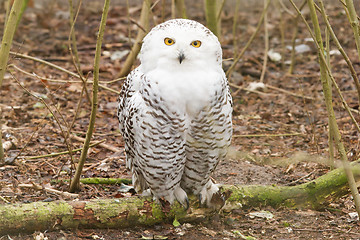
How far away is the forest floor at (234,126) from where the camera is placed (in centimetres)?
370

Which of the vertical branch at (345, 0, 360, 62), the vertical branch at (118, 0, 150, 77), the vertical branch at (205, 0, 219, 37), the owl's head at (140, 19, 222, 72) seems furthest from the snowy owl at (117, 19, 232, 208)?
the vertical branch at (118, 0, 150, 77)

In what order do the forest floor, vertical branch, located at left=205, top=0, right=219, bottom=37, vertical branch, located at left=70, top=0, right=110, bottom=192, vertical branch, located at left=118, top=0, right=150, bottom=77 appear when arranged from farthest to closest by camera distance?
vertical branch, located at left=118, top=0, right=150, bottom=77 → vertical branch, located at left=205, top=0, right=219, bottom=37 → the forest floor → vertical branch, located at left=70, top=0, right=110, bottom=192

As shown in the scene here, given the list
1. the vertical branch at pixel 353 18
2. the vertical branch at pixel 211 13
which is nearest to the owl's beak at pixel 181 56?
the vertical branch at pixel 353 18

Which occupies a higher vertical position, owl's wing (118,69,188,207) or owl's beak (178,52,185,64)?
owl's beak (178,52,185,64)

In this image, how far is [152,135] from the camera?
3.27m

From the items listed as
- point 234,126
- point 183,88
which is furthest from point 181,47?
point 234,126

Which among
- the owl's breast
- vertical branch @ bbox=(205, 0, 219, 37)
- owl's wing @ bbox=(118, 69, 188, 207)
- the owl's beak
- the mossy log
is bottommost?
the mossy log

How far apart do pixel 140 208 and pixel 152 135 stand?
2.00 feet

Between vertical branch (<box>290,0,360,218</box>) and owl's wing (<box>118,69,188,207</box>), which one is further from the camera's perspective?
owl's wing (<box>118,69,188,207</box>)

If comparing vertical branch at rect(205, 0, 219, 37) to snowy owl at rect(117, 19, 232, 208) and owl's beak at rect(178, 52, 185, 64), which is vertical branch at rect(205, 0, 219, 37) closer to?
snowy owl at rect(117, 19, 232, 208)

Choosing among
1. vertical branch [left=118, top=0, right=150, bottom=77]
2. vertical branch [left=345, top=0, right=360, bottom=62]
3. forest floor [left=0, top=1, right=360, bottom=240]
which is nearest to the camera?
vertical branch [left=345, top=0, right=360, bottom=62]

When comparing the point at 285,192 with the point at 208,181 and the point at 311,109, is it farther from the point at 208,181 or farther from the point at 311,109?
the point at 311,109

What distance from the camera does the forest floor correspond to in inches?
146

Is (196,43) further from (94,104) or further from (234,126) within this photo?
(234,126)
